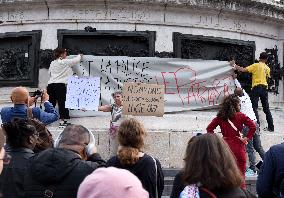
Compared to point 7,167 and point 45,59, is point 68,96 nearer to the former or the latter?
point 45,59

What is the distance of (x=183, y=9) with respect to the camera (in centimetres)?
1402

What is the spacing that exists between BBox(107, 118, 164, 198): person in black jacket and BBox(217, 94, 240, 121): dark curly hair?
13.9 ft

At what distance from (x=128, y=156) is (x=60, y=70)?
762 cm

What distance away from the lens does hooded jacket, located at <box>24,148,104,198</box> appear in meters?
4.12

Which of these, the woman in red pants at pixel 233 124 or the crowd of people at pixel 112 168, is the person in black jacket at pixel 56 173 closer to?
the crowd of people at pixel 112 168

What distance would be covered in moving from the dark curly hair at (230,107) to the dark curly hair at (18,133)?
4905mm

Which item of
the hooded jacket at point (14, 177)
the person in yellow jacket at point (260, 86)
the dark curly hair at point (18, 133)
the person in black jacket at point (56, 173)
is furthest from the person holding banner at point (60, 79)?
the person in black jacket at point (56, 173)

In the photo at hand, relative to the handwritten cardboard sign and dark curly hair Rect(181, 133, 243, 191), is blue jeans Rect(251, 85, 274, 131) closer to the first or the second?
the handwritten cardboard sign

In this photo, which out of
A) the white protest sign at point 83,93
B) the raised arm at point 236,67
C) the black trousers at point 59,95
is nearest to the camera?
the white protest sign at point 83,93

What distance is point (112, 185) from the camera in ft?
9.23

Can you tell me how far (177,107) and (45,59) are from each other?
3.43m

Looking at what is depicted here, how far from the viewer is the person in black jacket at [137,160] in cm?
497

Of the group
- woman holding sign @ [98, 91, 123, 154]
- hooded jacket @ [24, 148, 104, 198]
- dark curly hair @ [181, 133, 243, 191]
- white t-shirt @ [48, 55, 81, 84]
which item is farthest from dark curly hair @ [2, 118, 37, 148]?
white t-shirt @ [48, 55, 81, 84]

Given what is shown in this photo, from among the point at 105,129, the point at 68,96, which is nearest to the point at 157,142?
the point at 105,129
